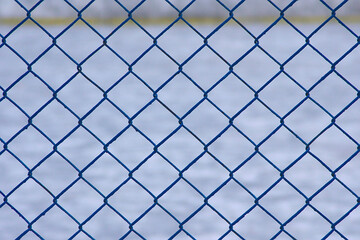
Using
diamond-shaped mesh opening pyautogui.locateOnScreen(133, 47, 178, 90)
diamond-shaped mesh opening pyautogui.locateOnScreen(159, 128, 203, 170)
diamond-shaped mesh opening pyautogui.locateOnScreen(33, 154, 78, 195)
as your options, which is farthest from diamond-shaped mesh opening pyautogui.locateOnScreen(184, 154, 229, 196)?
diamond-shaped mesh opening pyautogui.locateOnScreen(133, 47, 178, 90)

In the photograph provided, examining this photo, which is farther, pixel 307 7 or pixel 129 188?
pixel 307 7

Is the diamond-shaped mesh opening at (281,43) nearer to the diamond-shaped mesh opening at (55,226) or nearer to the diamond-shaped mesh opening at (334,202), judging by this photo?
the diamond-shaped mesh opening at (334,202)

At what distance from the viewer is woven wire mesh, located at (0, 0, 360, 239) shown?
6.07 feet

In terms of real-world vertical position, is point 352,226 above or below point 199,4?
below

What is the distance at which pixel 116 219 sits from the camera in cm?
288

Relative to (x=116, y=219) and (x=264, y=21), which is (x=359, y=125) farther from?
(x=264, y=21)

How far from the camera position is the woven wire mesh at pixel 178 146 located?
1.85 meters

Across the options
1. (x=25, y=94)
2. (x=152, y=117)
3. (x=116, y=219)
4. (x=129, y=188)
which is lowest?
(x=116, y=219)

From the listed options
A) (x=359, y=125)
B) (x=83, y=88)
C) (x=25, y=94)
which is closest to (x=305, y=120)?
(x=359, y=125)

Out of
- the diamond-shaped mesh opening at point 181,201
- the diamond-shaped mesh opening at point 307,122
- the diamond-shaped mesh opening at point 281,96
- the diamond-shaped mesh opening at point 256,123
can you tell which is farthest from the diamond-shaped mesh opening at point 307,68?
the diamond-shaped mesh opening at point 181,201

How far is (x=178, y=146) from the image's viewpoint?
3881 mm

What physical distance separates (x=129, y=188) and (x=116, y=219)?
394 mm

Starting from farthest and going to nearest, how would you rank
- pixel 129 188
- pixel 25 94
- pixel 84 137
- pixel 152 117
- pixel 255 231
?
pixel 25 94
pixel 152 117
pixel 84 137
pixel 129 188
pixel 255 231

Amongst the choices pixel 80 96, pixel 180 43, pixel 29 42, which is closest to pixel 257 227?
pixel 80 96
